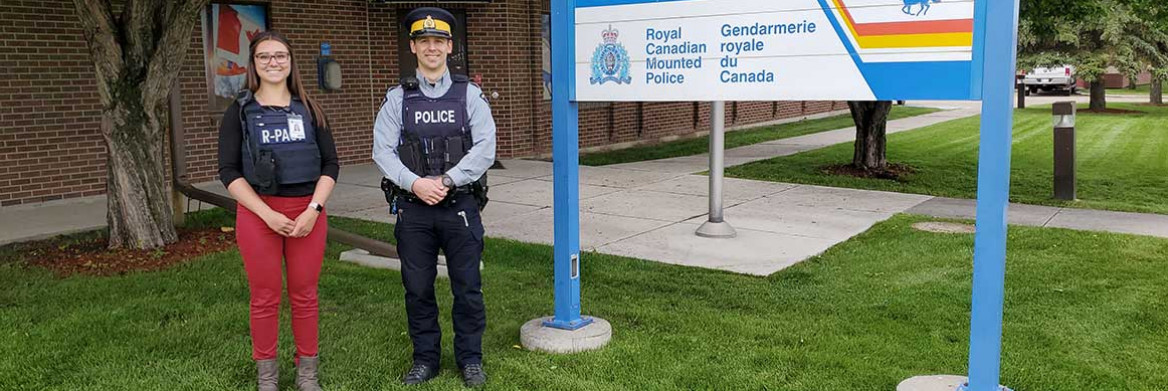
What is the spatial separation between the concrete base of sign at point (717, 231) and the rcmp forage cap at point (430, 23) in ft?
14.0

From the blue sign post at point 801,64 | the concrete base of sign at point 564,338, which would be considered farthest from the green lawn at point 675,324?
the blue sign post at point 801,64

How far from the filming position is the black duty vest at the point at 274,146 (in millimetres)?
3863

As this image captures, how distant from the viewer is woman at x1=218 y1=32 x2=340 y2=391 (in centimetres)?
387

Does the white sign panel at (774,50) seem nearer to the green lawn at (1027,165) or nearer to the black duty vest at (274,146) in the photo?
the black duty vest at (274,146)

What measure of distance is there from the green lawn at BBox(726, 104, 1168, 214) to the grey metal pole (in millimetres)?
3783

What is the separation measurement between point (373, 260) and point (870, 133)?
773 cm

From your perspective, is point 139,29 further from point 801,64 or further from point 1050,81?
point 1050,81

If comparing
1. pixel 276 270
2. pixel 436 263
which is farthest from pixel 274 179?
pixel 436 263

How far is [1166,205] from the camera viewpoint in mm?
9758

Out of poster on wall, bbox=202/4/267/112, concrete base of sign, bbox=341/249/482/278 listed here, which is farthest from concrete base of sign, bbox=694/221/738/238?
poster on wall, bbox=202/4/267/112

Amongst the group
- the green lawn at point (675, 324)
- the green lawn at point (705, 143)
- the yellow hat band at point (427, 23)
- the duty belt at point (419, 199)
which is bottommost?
the green lawn at point (675, 324)

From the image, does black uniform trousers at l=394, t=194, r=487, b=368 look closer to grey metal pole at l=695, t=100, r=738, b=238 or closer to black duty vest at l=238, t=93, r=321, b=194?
black duty vest at l=238, t=93, r=321, b=194

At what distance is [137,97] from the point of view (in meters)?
7.06

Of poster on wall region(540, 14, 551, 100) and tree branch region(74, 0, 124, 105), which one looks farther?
poster on wall region(540, 14, 551, 100)
